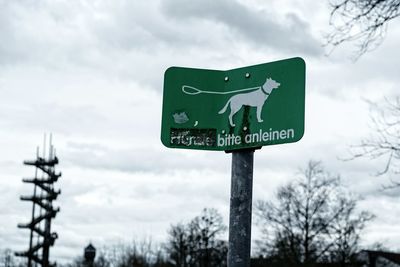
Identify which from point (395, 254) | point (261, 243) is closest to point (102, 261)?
point (261, 243)

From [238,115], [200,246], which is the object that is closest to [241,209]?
[238,115]

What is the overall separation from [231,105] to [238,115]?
55 mm

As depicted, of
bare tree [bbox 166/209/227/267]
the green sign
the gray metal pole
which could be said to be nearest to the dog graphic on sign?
the green sign

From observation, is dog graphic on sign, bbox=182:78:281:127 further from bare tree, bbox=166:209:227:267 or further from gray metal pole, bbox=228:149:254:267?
bare tree, bbox=166:209:227:267

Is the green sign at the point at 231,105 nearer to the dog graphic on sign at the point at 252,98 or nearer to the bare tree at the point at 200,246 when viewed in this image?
the dog graphic on sign at the point at 252,98

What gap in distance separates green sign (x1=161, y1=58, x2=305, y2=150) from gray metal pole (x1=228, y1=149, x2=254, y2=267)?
0.22 ft

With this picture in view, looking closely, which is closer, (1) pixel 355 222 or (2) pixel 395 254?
(1) pixel 355 222

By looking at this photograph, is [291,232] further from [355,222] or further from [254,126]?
[254,126]

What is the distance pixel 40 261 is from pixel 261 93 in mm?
46495

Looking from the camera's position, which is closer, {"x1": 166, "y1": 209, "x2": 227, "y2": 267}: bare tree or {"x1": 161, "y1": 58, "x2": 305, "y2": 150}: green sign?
{"x1": 161, "y1": 58, "x2": 305, "y2": 150}: green sign

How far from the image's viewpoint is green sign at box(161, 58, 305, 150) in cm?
296

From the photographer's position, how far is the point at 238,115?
121 inches

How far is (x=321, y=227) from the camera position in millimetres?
36469

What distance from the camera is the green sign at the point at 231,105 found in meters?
2.96
